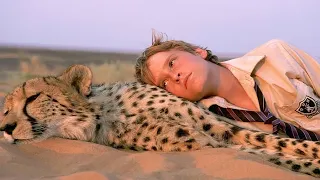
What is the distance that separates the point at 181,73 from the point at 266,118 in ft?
1.94

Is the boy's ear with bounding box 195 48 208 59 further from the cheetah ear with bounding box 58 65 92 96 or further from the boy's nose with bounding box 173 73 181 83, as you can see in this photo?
the cheetah ear with bounding box 58 65 92 96

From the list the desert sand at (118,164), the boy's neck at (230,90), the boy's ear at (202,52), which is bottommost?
the desert sand at (118,164)

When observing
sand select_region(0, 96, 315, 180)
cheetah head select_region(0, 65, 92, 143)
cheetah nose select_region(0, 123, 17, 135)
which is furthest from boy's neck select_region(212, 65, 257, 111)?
A: cheetah nose select_region(0, 123, 17, 135)

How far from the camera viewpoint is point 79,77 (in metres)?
3.15

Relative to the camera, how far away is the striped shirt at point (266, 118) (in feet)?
10.6

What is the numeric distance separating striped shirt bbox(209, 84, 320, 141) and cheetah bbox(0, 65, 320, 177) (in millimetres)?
122

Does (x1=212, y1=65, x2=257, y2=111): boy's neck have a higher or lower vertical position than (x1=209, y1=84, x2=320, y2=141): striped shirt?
higher

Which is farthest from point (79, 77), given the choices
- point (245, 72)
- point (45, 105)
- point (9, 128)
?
point (245, 72)

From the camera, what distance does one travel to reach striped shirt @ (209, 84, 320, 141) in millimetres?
A: 3240

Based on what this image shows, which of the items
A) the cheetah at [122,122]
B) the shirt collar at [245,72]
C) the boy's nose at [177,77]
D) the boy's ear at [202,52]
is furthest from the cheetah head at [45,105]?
the boy's ear at [202,52]

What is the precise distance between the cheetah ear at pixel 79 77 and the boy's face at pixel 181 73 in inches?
22.0

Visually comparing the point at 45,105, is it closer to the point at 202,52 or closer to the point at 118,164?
the point at 118,164

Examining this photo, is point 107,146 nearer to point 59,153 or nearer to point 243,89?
point 59,153

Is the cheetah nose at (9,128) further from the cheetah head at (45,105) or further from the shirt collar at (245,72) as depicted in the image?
the shirt collar at (245,72)
